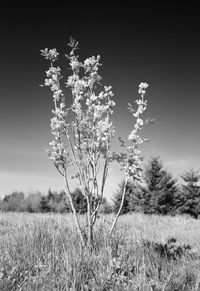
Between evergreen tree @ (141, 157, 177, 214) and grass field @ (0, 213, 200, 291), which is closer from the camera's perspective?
grass field @ (0, 213, 200, 291)

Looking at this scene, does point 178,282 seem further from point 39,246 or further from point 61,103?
point 61,103

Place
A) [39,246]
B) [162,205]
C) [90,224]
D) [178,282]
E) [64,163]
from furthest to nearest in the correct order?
[162,205]
[64,163]
[90,224]
[39,246]
[178,282]

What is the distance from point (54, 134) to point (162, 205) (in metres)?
20.6

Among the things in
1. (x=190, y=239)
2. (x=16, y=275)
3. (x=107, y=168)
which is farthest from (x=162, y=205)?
(x=16, y=275)

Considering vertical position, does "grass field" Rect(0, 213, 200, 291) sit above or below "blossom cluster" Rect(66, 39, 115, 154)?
below

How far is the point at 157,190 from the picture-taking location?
77.4 feet

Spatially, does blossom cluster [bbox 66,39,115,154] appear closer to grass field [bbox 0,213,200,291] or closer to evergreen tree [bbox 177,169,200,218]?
grass field [bbox 0,213,200,291]

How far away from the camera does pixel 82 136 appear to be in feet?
14.4

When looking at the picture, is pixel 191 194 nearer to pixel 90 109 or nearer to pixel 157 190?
pixel 157 190

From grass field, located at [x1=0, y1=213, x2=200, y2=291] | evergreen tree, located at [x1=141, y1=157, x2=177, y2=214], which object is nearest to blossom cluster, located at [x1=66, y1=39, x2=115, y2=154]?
grass field, located at [x1=0, y1=213, x2=200, y2=291]

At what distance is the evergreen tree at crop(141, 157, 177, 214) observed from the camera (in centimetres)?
2326

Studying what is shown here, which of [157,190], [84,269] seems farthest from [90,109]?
[157,190]

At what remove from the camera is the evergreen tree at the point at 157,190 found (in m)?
23.3

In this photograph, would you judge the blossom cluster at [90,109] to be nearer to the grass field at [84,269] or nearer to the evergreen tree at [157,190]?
the grass field at [84,269]
